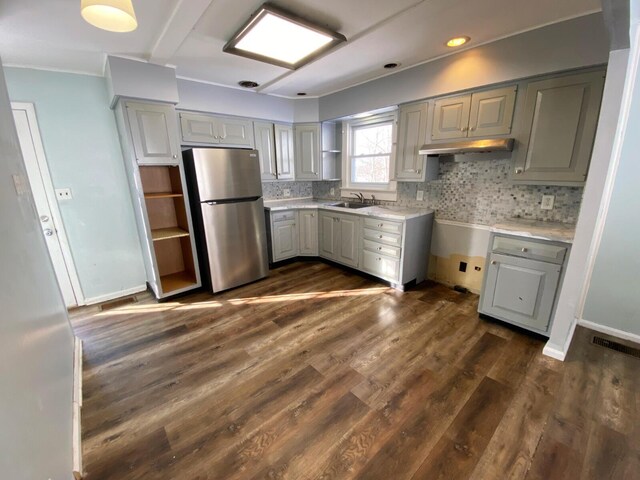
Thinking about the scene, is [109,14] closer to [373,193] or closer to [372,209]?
[372,209]

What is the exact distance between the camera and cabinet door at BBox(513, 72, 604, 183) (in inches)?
77.7

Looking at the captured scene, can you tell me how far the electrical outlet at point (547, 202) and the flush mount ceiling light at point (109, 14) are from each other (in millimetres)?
Answer: 3169

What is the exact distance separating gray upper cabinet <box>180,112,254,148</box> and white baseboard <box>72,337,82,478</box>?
2.34 meters

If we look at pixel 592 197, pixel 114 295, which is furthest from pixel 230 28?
pixel 114 295

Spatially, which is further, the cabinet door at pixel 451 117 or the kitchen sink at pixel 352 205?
the kitchen sink at pixel 352 205

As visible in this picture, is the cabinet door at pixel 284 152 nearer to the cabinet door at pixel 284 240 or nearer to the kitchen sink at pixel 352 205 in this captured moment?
the cabinet door at pixel 284 240

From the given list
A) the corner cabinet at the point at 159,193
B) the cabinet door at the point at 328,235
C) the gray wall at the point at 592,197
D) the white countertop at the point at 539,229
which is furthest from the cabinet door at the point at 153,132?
the gray wall at the point at 592,197

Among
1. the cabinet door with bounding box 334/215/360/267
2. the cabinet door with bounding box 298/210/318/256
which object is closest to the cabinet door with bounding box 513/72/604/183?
the cabinet door with bounding box 334/215/360/267

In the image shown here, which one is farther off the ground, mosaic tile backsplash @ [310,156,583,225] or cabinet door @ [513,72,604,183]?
cabinet door @ [513,72,604,183]

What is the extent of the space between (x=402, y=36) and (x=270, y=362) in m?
2.78

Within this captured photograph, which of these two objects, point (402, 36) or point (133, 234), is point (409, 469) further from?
point (133, 234)

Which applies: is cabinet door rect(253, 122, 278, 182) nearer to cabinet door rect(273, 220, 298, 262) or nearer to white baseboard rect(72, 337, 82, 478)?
cabinet door rect(273, 220, 298, 262)

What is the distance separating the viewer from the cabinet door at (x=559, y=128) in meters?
1.97

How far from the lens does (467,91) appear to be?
8.26 ft
